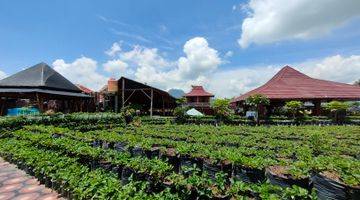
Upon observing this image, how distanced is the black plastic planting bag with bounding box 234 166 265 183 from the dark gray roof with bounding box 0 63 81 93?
76.8 feet

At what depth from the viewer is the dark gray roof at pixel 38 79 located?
25547 mm

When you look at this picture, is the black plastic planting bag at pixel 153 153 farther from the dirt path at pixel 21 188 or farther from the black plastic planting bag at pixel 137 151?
the dirt path at pixel 21 188

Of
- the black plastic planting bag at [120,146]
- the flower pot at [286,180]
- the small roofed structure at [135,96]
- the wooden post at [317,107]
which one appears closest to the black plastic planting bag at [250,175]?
the flower pot at [286,180]

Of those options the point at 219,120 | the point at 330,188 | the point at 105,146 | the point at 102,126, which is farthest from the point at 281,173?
the point at 219,120

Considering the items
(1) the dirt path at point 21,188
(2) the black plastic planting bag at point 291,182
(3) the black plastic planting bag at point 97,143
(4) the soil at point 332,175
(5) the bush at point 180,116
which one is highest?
(5) the bush at point 180,116

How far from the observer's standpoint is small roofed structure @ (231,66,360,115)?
30938 millimetres

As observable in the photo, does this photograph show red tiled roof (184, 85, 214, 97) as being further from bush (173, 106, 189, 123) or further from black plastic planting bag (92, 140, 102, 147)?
black plastic planting bag (92, 140, 102, 147)

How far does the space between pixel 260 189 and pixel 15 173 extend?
6.31m

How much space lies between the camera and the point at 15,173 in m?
7.50

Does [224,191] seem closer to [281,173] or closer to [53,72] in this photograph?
[281,173]

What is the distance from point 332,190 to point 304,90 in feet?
102

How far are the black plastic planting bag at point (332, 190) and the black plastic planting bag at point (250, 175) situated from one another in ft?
3.24

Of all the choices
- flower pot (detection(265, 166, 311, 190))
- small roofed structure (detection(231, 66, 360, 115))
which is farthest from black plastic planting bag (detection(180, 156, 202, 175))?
small roofed structure (detection(231, 66, 360, 115))

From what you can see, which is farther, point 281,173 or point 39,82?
point 39,82
